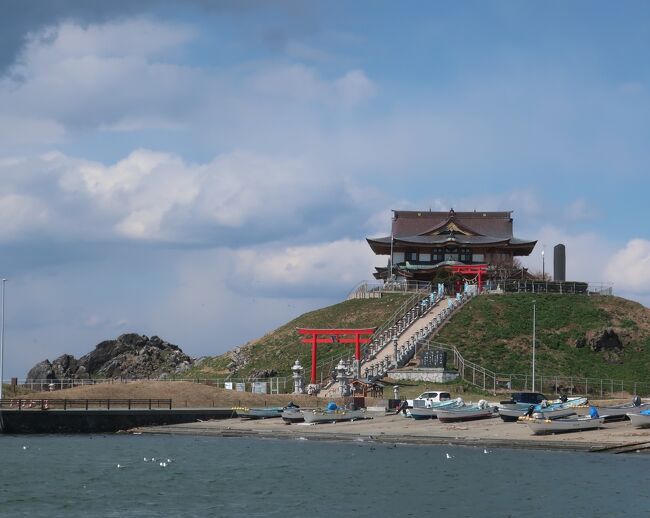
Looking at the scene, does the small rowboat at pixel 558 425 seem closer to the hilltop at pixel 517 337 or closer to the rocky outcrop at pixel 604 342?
the hilltop at pixel 517 337

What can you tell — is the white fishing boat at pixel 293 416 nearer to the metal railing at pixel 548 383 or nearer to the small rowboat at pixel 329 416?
the small rowboat at pixel 329 416

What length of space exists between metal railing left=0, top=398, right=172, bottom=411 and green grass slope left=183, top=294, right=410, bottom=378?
2245 cm

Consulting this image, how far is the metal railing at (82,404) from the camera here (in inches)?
3280

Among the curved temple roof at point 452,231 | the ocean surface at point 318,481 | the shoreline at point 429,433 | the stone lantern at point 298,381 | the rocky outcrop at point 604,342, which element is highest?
the curved temple roof at point 452,231

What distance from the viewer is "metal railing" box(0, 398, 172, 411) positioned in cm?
8331

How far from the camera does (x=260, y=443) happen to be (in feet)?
240

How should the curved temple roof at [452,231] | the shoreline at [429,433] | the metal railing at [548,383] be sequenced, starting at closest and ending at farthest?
1. the shoreline at [429,433]
2. the metal railing at [548,383]
3. the curved temple roof at [452,231]

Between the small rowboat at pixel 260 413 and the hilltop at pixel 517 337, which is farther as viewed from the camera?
the hilltop at pixel 517 337

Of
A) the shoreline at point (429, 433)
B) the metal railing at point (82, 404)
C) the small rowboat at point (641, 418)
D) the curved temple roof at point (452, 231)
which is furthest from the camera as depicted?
the curved temple roof at point (452, 231)

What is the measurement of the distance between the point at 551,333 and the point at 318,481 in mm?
59031

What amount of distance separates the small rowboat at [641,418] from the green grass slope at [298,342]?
43162 mm

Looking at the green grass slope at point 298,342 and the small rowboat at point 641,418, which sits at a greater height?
the green grass slope at point 298,342

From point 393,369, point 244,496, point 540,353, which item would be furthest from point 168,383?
point 244,496

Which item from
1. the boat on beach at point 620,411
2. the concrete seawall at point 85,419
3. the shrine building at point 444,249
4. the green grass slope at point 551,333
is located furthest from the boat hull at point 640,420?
the shrine building at point 444,249
